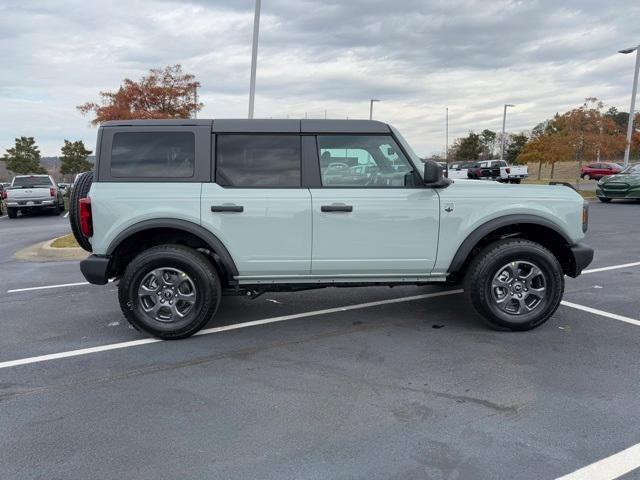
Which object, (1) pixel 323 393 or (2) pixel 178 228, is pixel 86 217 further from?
(1) pixel 323 393

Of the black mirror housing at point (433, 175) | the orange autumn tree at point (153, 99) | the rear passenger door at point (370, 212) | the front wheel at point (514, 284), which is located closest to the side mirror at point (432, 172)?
the black mirror housing at point (433, 175)

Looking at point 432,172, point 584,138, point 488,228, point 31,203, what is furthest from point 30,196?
point 584,138

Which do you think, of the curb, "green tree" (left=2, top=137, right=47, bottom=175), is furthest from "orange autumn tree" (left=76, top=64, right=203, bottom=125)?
"green tree" (left=2, top=137, right=47, bottom=175)

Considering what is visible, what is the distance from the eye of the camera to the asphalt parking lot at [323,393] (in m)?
2.76

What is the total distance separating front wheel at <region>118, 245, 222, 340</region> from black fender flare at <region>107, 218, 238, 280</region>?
0.19 metres

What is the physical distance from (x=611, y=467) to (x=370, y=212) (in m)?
2.60

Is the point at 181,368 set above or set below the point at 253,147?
below

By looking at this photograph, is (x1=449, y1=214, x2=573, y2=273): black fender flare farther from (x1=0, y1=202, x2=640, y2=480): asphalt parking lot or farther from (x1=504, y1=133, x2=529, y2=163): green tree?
(x1=504, y1=133, x2=529, y2=163): green tree

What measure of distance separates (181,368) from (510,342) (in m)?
2.84

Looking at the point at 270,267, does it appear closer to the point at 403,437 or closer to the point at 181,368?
the point at 181,368

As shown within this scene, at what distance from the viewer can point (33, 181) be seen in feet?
67.4

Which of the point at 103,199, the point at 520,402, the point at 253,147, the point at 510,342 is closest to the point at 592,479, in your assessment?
the point at 520,402

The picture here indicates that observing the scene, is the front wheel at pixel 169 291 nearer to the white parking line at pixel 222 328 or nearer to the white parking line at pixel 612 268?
the white parking line at pixel 222 328

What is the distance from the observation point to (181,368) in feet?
13.2
